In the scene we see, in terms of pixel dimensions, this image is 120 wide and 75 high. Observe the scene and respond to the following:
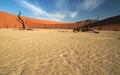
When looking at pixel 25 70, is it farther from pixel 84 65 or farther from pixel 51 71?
pixel 84 65

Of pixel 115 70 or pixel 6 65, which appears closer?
pixel 115 70

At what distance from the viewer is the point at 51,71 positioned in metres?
4.37

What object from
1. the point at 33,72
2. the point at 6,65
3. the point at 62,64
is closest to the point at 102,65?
the point at 62,64

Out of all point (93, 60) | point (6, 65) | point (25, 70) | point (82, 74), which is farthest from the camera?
point (93, 60)

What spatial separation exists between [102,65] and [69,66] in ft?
4.47

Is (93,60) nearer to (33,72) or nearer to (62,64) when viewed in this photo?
(62,64)

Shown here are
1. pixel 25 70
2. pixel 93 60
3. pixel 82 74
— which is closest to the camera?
pixel 82 74

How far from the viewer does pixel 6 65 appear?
486 cm

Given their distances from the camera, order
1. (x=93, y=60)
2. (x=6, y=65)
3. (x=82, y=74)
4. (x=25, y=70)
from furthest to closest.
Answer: (x=93, y=60) < (x=6, y=65) < (x=25, y=70) < (x=82, y=74)

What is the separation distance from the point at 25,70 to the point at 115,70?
129 inches

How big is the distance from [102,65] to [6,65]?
3.84 meters

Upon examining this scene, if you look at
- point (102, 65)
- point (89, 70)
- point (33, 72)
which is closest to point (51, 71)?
point (33, 72)

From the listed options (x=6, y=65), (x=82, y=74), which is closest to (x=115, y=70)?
(x=82, y=74)

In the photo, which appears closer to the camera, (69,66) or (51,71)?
(51,71)
